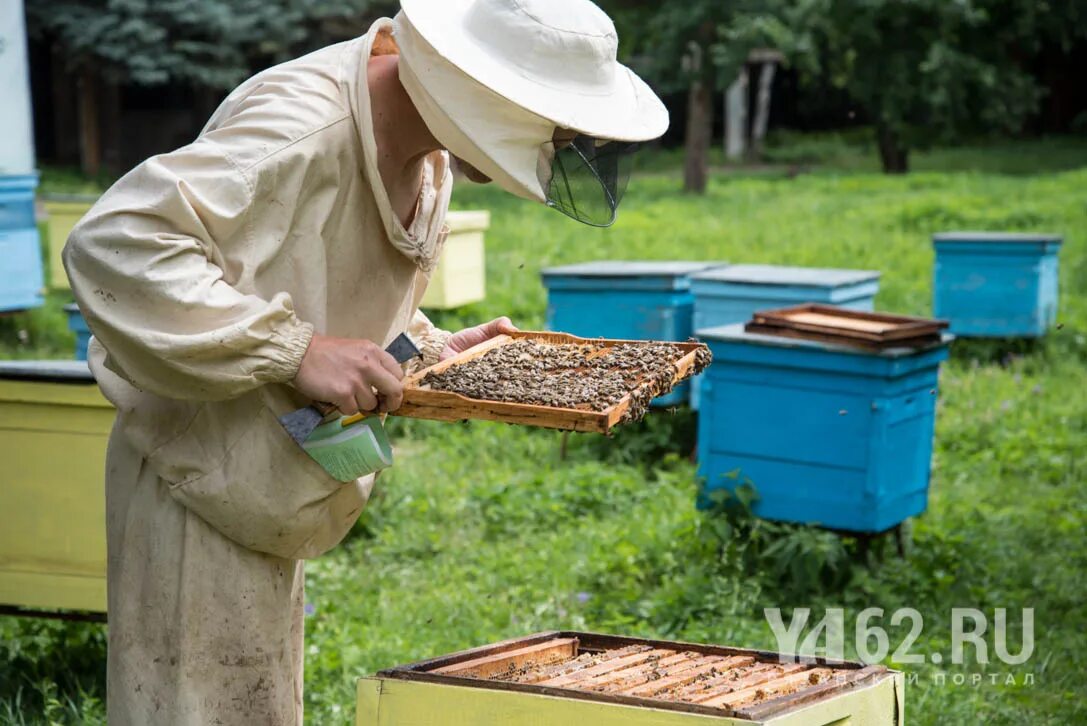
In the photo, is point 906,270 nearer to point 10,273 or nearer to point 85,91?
point 10,273

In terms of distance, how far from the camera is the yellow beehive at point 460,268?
302 inches

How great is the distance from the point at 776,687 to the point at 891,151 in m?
18.1

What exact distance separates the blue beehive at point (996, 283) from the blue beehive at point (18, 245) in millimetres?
5399

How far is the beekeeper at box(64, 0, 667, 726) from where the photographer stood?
187 cm

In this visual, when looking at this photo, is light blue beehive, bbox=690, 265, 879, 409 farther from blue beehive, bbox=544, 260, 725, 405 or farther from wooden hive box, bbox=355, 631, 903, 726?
wooden hive box, bbox=355, 631, 903, 726

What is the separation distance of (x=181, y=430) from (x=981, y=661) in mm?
2688

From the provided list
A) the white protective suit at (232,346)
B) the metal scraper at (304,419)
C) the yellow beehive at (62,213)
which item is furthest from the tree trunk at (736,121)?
the metal scraper at (304,419)

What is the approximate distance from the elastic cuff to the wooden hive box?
0.48m

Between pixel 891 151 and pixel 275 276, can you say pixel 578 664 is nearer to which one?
pixel 275 276

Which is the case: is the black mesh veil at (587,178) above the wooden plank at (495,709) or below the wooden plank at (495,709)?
above

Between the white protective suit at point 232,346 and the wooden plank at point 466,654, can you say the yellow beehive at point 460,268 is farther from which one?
the white protective suit at point 232,346

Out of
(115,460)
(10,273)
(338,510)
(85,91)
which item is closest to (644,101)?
(338,510)

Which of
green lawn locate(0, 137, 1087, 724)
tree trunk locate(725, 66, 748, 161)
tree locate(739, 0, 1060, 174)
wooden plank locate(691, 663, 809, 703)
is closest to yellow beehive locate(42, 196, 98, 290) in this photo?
green lawn locate(0, 137, 1087, 724)

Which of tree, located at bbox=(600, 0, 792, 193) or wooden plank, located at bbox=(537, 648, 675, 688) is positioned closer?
wooden plank, located at bbox=(537, 648, 675, 688)
